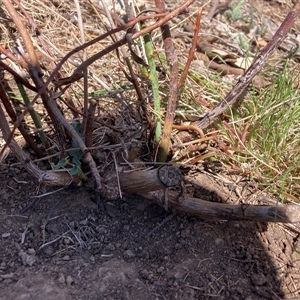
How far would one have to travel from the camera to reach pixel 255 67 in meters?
1.71

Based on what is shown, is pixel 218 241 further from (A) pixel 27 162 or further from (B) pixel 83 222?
(A) pixel 27 162

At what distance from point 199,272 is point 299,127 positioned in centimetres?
75

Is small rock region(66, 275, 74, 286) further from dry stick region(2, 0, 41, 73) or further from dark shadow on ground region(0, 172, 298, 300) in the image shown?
dry stick region(2, 0, 41, 73)

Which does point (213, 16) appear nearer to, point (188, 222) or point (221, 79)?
point (221, 79)

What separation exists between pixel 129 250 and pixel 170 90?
1.77 ft

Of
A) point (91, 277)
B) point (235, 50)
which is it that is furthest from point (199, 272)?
point (235, 50)

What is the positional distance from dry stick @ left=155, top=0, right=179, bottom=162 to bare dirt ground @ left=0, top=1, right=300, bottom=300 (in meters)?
0.16

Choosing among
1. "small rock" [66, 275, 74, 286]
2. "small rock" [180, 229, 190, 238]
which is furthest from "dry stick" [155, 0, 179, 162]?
"small rock" [66, 275, 74, 286]

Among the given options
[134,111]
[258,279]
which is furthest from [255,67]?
[258,279]

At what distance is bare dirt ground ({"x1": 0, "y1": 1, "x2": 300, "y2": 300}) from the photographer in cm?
145

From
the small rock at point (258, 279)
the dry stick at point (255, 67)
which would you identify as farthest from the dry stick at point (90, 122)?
the small rock at point (258, 279)

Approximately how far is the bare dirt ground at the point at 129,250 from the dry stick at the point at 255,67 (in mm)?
248

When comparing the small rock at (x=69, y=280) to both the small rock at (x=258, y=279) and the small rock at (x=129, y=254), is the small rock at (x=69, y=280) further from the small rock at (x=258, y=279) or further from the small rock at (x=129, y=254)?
the small rock at (x=258, y=279)

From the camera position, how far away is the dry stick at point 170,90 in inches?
60.8
